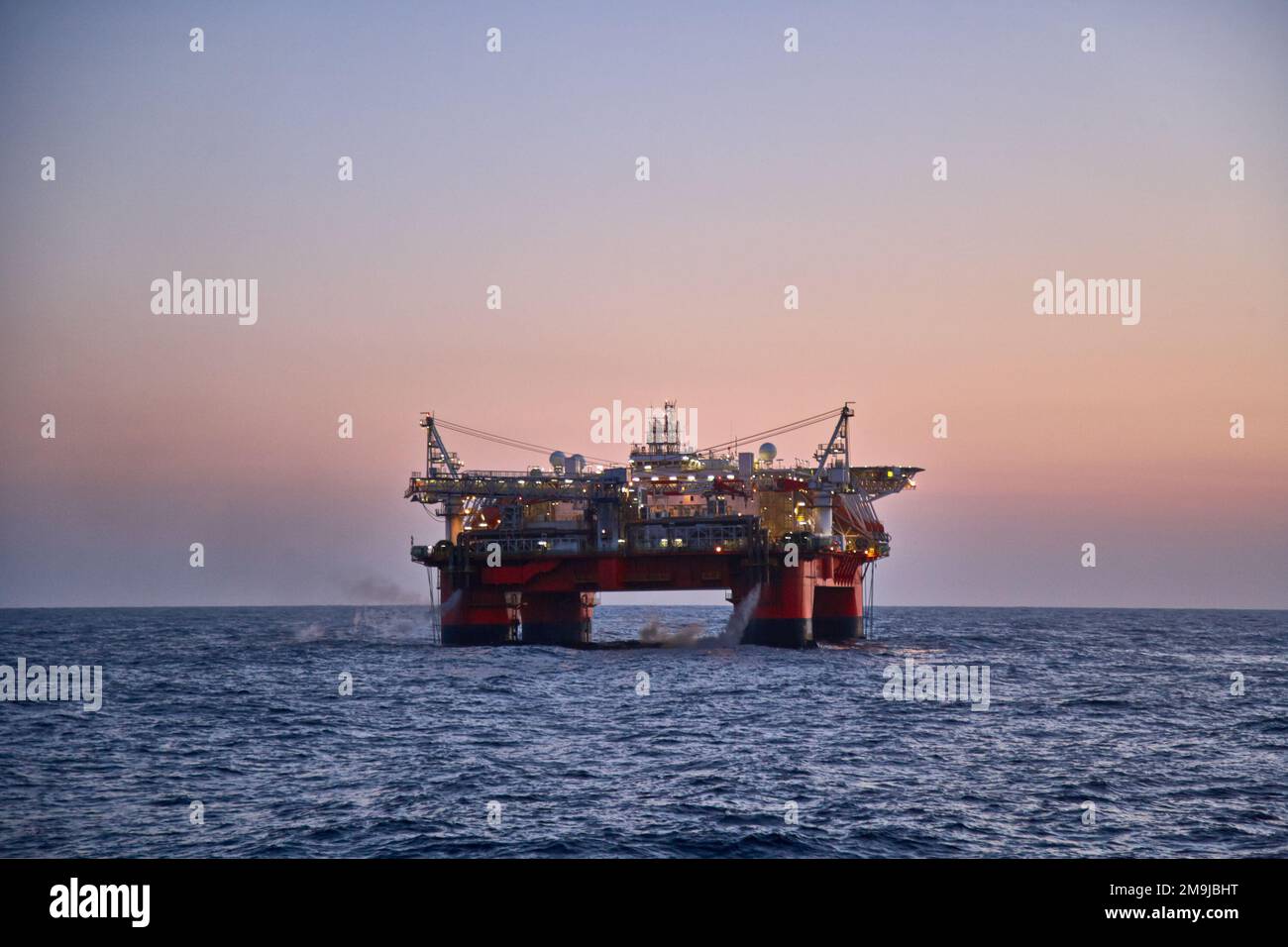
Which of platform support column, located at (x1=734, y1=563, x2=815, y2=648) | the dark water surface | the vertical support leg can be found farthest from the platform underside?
the dark water surface

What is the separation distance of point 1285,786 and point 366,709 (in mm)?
36456

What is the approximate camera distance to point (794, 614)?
279 feet

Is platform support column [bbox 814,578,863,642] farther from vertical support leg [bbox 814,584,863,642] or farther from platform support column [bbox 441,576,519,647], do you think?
platform support column [bbox 441,576,519,647]

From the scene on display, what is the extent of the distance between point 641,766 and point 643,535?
160ft

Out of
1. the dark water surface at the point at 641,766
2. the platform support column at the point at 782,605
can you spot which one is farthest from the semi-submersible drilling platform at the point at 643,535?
the dark water surface at the point at 641,766

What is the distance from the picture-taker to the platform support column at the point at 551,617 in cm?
9331

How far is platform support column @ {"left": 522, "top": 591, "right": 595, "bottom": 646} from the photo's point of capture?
93312mm

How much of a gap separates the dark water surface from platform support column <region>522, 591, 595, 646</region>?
1947 cm

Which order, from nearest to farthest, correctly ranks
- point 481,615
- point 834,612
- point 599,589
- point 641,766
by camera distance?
point 641,766 → point 599,589 → point 481,615 → point 834,612

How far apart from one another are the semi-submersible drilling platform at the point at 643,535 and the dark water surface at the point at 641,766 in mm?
12006

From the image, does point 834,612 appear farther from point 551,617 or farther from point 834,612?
point 551,617

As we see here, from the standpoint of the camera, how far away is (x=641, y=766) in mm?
36844

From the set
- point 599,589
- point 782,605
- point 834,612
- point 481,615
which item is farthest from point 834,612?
point 481,615
